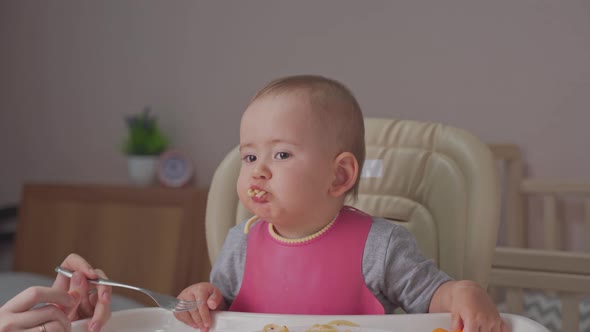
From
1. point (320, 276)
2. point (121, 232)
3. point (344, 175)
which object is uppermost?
point (344, 175)

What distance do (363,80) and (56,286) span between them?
167 centimetres

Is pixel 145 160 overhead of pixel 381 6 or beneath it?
beneath

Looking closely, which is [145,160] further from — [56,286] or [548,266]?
[56,286]

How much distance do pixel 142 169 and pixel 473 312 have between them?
200cm

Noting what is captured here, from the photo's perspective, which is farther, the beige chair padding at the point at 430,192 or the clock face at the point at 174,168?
the clock face at the point at 174,168

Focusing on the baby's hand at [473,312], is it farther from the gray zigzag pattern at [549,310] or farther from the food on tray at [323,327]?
the gray zigzag pattern at [549,310]

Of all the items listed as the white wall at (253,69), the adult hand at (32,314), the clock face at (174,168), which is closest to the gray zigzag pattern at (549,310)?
the white wall at (253,69)

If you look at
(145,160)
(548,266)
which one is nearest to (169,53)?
(145,160)

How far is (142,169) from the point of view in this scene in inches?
104

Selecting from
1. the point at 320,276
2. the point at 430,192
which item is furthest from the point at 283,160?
the point at 430,192

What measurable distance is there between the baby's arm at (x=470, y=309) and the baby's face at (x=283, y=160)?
0.19m

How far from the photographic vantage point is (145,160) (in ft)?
8.68

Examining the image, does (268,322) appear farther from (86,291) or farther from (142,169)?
(142,169)

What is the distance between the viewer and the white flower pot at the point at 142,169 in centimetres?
265
